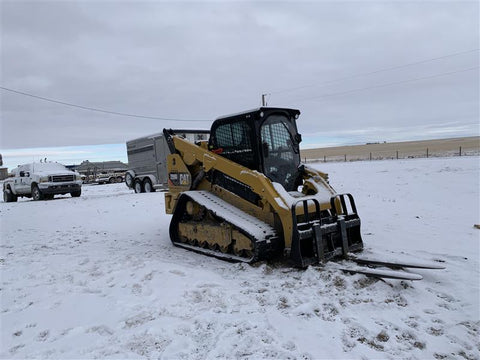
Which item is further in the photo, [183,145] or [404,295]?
[183,145]

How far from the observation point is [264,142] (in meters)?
6.27

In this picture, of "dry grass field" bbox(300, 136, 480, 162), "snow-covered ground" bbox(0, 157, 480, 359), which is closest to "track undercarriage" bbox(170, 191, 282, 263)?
"snow-covered ground" bbox(0, 157, 480, 359)

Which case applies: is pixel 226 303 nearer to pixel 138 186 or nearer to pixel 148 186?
pixel 148 186

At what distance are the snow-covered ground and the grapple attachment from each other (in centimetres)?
28

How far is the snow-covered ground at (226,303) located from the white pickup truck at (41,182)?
9.73 meters

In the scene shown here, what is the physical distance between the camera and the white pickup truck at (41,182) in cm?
1658

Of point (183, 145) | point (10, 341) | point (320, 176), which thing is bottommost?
point (10, 341)

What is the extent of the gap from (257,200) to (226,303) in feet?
7.09

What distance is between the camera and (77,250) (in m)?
6.95

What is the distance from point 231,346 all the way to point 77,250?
4747 mm

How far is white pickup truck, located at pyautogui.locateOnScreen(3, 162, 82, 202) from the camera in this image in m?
16.6

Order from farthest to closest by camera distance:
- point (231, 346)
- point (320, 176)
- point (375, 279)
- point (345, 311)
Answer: point (320, 176) < point (375, 279) < point (345, 311) < point (231, 346)

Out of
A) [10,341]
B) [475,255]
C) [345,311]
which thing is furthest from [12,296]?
[475,255]

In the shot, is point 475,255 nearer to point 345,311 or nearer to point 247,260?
point 345,311
